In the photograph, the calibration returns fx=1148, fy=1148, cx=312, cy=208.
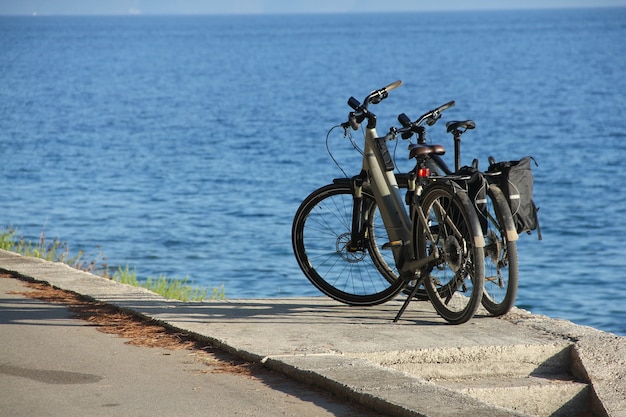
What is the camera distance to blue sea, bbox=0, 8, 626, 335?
18406mm

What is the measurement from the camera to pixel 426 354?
6.59 metres

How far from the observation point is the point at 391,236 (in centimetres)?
788

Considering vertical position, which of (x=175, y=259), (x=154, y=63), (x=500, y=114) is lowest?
(x=175, y=259)

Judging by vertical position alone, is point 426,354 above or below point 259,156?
below

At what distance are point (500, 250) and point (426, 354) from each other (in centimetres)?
111

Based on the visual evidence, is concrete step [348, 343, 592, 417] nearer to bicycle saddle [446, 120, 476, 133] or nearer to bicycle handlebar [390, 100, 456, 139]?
bicycle saddle [446, 120, 476, 133]

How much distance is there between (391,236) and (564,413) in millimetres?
1883

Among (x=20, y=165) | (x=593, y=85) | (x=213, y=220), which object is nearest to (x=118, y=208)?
(x=213, y=220)

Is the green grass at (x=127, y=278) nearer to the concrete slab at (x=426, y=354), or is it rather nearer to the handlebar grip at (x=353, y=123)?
the concrete slab at (x=426, y=354)

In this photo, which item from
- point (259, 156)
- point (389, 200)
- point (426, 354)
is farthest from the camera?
point (259, 156)

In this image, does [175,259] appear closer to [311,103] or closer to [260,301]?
[260,301]

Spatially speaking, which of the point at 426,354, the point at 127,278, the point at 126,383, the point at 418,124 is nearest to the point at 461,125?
the point at 418,124

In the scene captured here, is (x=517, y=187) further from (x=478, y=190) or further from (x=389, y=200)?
(x=389, y=200)

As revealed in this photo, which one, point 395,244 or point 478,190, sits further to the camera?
point 395,244
